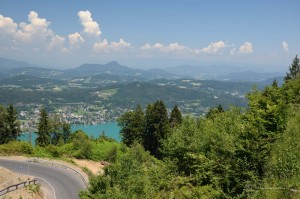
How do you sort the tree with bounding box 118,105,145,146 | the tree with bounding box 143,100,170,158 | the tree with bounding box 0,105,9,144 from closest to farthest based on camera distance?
the tree with bounding box 143,100,170,158 < the tree with bounding box 0,105,9,144 < the tree with bounding box 118,105,145,146

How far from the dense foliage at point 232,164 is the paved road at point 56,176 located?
44.4ft

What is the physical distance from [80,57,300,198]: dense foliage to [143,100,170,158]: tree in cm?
3121

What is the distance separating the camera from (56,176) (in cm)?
3878

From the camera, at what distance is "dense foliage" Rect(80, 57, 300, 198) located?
14.9m

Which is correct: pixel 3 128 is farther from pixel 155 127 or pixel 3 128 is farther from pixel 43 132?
pixel 155 127

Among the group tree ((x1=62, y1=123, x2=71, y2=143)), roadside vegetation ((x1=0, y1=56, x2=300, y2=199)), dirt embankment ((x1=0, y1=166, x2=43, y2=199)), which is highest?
roadside vegetation ((x1=0, y1=56, x2=300, y2=199))

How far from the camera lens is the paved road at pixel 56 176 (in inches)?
1374

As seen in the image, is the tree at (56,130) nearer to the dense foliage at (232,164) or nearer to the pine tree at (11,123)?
the pine tree at (11,123)

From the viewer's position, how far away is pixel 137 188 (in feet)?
66.4

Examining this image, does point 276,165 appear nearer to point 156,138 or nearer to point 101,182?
point 101,182

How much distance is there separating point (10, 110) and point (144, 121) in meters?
24.3

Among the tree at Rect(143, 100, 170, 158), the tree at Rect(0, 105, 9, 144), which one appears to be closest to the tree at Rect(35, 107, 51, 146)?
the tree at Rect(0, 105, 9, 144)

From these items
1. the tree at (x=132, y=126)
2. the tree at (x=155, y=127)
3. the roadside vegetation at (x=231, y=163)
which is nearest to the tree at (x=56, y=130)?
the tree at (x=132, y=126)

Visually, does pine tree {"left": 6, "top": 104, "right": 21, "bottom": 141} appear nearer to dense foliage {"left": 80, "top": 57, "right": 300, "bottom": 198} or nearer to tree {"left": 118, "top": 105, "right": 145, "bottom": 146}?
tree {"left": 118, "top": 105, "right": 145, "bottom": 146}
